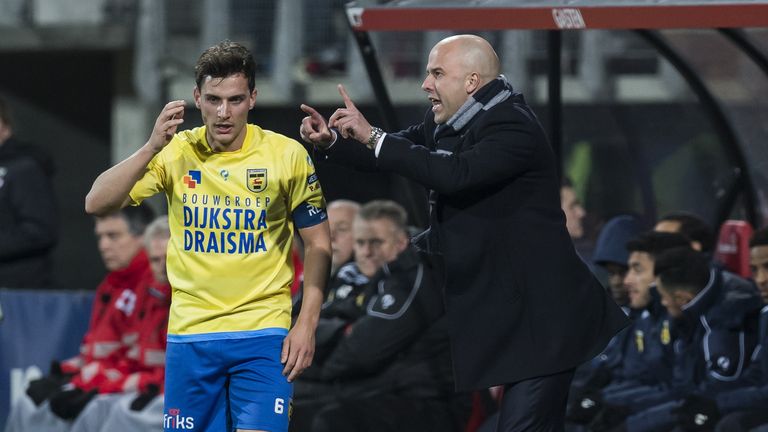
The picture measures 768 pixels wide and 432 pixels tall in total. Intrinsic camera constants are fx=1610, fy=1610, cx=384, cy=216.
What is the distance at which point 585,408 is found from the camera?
23.2 feet

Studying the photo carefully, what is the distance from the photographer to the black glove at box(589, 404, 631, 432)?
7.00 meters

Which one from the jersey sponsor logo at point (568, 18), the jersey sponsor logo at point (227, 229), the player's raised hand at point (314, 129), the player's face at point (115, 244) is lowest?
the player's face at point (115, 244)

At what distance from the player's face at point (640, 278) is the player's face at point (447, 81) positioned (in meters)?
2.24

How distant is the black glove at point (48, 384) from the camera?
830cm

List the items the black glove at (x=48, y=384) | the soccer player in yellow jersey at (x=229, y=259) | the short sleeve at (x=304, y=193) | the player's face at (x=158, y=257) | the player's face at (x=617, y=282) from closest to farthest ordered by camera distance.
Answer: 1. the soccer player in yellow jersey at (x=229, y=259)
2. the short sleeve at (x=304, y=193)
3. the player's face at (x=617, y=282)
4. the player's face at (x=158, y=257)
5. the black glove at (x=48, y=384)

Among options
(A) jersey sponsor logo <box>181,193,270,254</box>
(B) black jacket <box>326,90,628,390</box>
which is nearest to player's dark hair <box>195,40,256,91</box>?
(A) jersey sponsor logo <box>181,193,270,254</box>

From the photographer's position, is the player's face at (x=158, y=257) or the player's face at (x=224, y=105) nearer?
the player's face at (x=224, y=105)

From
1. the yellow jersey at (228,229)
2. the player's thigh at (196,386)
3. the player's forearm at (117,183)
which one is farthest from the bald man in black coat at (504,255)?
the player's thigh at (196,386)

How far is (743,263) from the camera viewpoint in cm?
804

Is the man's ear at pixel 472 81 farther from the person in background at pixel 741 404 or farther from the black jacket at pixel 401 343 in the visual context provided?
the black jacket at pixel 401 343

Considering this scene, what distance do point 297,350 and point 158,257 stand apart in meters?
2.78

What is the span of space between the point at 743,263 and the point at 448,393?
167 centimetres

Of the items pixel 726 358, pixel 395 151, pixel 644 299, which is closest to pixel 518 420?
pixel 395 151

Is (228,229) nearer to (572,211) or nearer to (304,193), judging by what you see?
(304,193)
